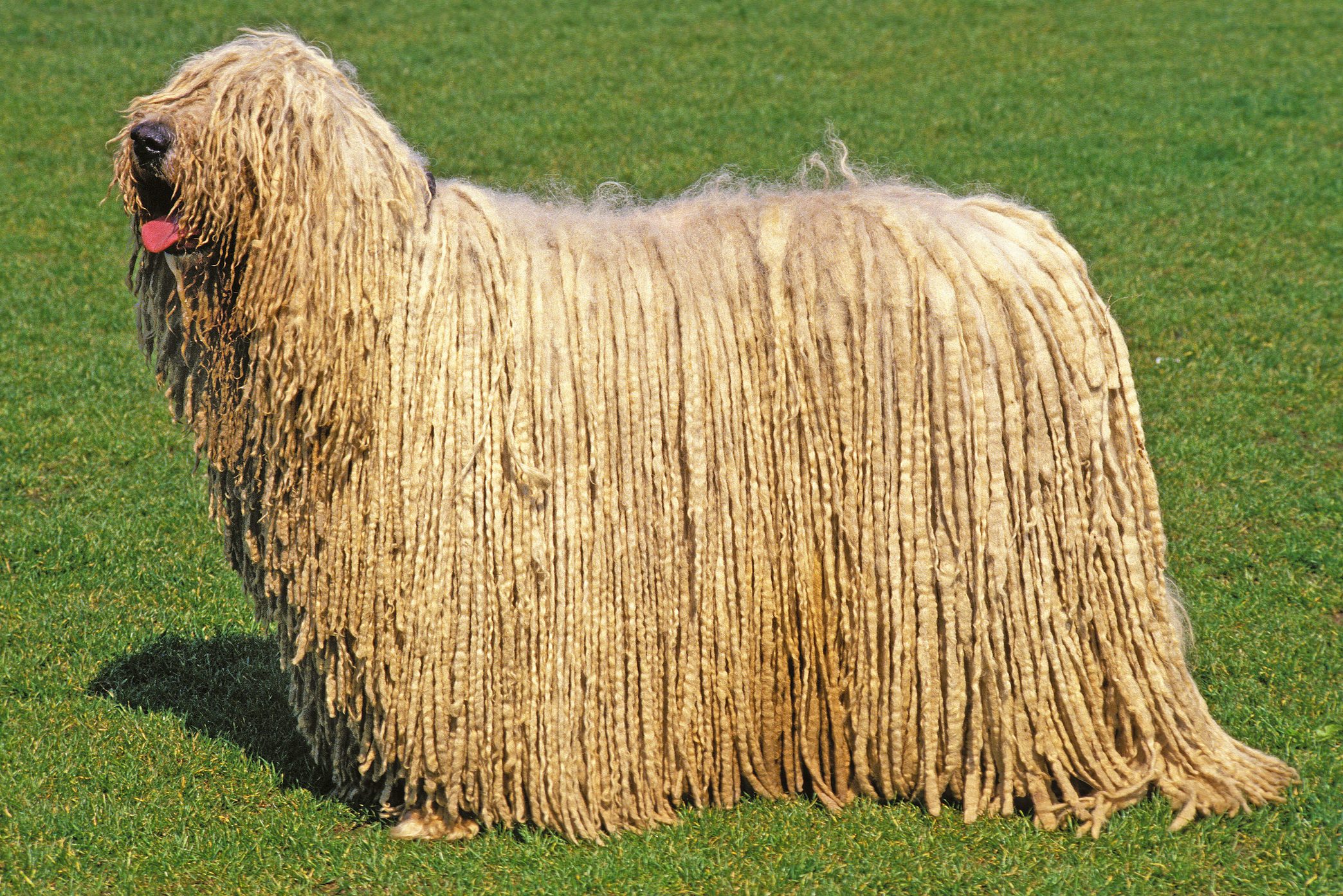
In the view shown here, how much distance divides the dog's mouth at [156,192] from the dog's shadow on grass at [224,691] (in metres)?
1.83

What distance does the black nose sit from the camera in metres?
3.59

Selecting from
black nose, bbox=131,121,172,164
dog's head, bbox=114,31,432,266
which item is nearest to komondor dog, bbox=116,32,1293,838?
dog's head, bbox=114,31,432,266

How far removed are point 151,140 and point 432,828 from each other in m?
2.03

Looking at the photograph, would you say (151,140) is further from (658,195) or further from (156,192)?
(658,195)

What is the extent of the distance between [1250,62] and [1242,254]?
239 inches

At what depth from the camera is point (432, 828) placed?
4.21 metres

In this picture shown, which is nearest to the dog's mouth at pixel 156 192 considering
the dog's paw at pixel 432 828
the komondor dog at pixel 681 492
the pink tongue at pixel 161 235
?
the pink tongue at pixel 161 235

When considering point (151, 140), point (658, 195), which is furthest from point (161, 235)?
point (658, 195)

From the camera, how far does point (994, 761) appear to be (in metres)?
4.14

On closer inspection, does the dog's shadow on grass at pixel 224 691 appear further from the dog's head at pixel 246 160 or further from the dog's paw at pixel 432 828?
the dog's head at pixel 246 160

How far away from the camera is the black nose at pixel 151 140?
3.59 meters

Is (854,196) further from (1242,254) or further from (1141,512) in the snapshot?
(1242,254)

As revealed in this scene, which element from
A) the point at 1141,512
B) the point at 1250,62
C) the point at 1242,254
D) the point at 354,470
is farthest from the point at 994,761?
the point at 1250,62

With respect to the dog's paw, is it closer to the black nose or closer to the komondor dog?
the komondor dog
